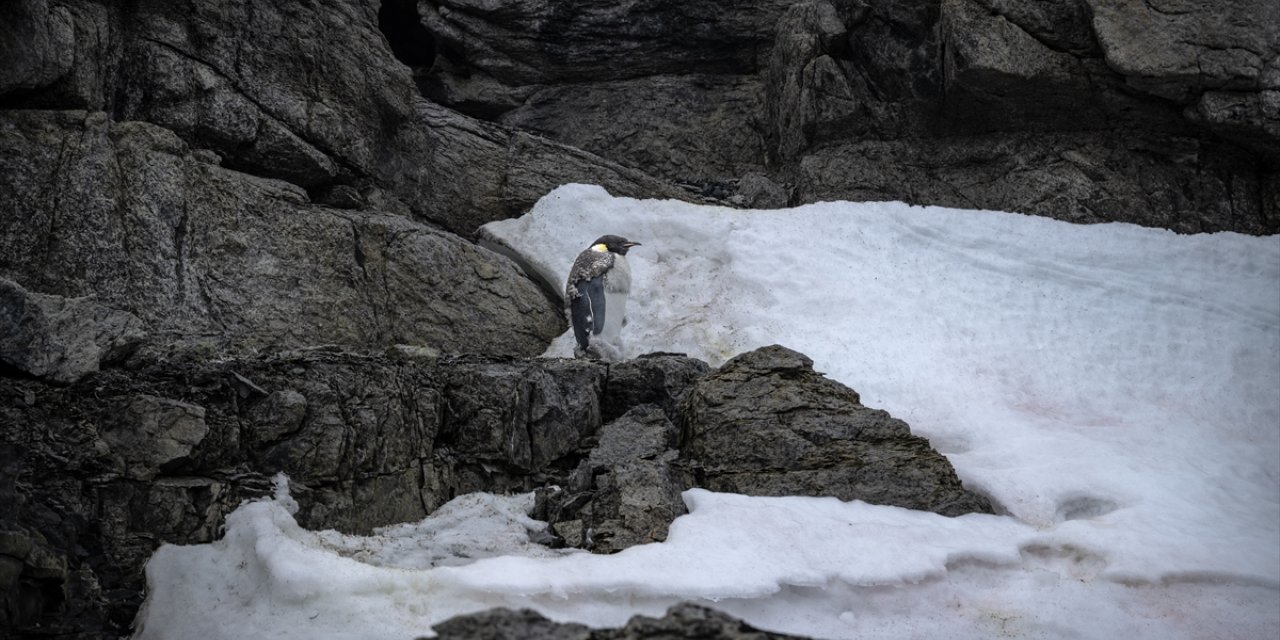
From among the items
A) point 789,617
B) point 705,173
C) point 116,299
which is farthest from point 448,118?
point 789,617

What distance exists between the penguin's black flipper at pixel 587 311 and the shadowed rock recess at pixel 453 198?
1242mm

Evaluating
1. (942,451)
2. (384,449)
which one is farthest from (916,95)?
(384,449)

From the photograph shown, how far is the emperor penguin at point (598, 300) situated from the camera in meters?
14.4

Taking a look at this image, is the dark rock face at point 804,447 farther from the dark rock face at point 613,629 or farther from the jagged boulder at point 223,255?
the dark rock face at point 613,629

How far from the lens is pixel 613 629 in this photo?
15.6ft

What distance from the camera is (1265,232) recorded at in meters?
17.8

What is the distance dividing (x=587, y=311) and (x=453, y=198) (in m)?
4.66

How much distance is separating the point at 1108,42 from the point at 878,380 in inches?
295

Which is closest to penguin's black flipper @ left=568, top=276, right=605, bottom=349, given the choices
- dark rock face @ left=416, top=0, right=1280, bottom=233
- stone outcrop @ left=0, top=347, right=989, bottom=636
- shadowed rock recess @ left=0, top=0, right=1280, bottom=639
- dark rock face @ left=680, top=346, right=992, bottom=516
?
shadowed rock recess @ left=0, top=0, right=1280, bottom=639

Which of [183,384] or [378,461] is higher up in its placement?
[183,384]

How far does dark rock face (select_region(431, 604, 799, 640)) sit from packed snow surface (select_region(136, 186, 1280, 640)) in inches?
108

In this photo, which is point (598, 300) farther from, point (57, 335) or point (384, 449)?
point (57, 335)

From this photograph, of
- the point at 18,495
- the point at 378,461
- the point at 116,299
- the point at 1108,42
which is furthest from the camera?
the point at 1108,42

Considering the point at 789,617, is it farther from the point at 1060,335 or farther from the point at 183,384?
the point at 1060,335
